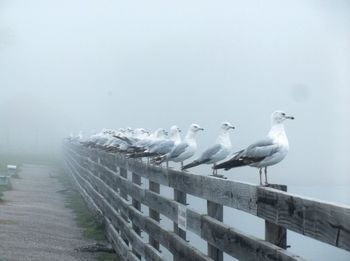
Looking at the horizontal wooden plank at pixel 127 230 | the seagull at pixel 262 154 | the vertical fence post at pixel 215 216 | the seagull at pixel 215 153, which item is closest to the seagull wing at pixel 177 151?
the seagull at pixel 215 153

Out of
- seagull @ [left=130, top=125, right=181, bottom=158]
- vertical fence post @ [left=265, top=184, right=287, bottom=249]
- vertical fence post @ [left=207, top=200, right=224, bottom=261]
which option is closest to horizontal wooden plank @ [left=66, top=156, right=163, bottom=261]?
seagull @ [left=130, top=125, right=181, bottom=158]

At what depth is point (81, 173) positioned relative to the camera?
20.7 m

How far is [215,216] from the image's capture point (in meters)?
5.54

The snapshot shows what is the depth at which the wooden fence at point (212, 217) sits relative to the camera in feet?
11.8

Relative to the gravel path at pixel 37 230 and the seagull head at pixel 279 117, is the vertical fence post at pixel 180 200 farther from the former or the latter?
the gravel path at pixel 37 230

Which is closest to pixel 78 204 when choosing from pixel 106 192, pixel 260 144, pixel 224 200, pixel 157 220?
pixel 106 192

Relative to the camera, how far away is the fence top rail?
3.36 meters

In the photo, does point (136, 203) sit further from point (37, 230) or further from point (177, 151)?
point (37, 230)

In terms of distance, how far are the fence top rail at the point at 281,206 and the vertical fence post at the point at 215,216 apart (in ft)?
0.27

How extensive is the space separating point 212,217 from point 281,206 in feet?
5.15

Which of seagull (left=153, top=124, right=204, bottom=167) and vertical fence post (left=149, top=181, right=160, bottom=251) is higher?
seagull (left=153, top=124, right=204, bottom=167)

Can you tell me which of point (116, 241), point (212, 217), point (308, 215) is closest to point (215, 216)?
point (212, 217)

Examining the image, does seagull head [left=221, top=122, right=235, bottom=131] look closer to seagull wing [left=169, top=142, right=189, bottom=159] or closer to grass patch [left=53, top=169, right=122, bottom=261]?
seagull wing [left=169, top=142, right=189, bottom=159]

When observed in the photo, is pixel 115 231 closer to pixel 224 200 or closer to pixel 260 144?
pixel 260 144
